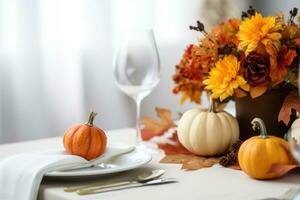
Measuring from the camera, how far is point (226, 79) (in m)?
1.11

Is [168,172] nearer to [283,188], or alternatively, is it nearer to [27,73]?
[283,188]

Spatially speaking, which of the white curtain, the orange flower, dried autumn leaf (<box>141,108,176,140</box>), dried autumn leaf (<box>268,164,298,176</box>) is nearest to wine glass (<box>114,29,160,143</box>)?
dried autumn leaf (<box>141,108,176,140</box>)

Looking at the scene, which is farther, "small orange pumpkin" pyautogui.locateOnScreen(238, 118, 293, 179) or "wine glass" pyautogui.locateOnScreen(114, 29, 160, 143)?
"wine glass" pyautogui.locateOnScreen(114, 29, 160, 143)

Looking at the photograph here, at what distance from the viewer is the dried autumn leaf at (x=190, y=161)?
106cm

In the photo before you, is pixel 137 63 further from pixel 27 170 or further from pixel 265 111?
pixel 27 170

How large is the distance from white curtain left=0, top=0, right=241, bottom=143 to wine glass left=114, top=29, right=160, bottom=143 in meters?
1.05

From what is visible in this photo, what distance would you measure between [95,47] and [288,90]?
4.71 ft

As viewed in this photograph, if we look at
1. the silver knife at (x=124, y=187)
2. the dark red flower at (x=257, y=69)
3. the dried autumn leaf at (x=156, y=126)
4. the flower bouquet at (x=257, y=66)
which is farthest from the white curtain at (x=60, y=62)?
the silver knife at (x=124, y=187)

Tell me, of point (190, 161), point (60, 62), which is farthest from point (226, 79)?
point (60, 62)

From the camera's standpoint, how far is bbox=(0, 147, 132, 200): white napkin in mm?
926

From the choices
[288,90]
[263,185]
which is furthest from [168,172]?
[288,90]

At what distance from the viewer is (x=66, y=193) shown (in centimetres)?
89

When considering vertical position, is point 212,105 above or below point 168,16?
below

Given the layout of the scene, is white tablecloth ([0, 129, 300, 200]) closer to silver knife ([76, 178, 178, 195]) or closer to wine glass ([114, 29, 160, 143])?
silver knife ([76, 178, 178, 195])
